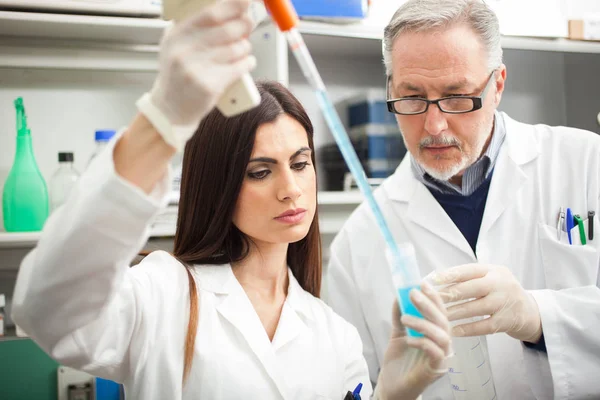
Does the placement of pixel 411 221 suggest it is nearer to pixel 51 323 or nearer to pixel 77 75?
pixel 51 323

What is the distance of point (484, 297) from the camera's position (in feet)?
3.84

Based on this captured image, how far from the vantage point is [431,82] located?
4.64ft

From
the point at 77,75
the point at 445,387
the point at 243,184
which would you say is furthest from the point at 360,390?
the point at 77,75

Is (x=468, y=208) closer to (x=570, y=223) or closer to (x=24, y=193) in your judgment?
(x=570, y=223)

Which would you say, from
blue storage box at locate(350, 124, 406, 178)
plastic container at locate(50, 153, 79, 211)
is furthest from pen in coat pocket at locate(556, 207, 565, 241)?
plastic container at locate(50, 153, 79, 211)

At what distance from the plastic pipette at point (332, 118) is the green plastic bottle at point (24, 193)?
1390mm

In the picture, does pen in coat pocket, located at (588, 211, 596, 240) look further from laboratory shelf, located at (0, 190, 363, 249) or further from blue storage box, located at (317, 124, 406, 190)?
blue storage box, located at (317, 124, 406, 190)

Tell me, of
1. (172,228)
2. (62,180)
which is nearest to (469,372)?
(172,228)

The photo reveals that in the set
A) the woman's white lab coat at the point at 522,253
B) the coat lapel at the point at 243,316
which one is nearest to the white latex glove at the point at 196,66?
the coat lapel at the point at 243,316

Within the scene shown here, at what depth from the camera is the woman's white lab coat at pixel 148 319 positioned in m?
0.71

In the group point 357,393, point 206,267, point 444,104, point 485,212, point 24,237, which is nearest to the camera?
point 357,393

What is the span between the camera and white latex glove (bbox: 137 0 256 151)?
688mm

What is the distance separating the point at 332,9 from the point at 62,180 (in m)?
1.10

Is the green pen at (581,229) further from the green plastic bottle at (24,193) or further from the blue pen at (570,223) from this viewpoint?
the green plastic bottle at (24,193)
